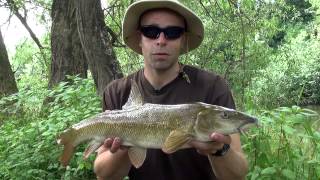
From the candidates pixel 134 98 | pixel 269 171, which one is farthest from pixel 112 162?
pixel 269 171

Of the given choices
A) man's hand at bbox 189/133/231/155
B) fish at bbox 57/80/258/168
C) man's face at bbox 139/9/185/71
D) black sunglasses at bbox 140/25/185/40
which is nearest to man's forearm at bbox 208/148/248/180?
man's hand at bbox 189/133/231/155

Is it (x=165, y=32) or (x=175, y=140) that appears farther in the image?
(x=165, y=32)

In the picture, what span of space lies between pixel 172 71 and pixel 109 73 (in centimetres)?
287

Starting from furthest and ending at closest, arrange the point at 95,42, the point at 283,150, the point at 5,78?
the point at 5,78 < the point at 95,42 < the point at 283,150

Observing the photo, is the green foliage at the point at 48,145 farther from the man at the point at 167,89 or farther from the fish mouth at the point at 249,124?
the fish mouth at the point at 249,124

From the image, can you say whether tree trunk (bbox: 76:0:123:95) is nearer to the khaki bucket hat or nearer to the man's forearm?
the khaki bucket hat

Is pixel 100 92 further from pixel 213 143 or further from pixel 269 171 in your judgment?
pixel 213 143

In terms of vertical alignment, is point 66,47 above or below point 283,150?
above

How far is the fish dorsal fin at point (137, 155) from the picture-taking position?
2.93 metres

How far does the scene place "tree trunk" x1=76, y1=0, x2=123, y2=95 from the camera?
615 cm

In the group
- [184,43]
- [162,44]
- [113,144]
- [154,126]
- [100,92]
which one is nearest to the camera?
[154,126]

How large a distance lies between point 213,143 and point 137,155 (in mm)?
466

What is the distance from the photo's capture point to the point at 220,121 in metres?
2.67

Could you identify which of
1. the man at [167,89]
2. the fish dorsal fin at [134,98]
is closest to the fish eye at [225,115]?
the man at [167,89]
